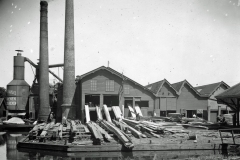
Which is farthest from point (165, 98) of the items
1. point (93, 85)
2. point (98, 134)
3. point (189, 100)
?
point (98, 134)

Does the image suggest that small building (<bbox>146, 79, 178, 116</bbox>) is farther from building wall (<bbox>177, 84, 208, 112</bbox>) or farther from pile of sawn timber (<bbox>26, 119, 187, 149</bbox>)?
pile of sawn timber (<bbox>26, 119, 187, 149</bbox>)

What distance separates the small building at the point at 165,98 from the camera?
108 feet

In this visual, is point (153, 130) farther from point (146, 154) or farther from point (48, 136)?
point (48, 136)

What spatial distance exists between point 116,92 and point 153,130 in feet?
38.6

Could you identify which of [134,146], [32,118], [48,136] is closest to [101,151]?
[134,146]

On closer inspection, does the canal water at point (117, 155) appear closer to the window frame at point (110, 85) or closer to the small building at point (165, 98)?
the window frame at point (110, 85)

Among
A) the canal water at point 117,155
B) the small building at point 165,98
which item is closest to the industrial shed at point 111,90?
the small building at point 165,98

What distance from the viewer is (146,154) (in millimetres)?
14562

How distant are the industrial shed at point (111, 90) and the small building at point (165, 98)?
4.62ft

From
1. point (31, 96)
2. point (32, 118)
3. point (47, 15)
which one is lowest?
point (32, 118)

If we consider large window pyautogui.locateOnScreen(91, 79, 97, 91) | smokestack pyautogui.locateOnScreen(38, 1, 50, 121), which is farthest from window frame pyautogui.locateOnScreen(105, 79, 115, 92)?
smokestack pyautogui.locateOnScreen(38, 1, 50, 121)

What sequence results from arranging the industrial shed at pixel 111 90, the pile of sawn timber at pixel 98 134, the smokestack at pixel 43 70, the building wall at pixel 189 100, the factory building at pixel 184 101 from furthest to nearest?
the building wall at pixel 189 100, the smokestack at pixel 43 70, the factory building at pixel 184 101, the industrial shed at pixel 111 90, the pile of sawn timber at pixel 98 134

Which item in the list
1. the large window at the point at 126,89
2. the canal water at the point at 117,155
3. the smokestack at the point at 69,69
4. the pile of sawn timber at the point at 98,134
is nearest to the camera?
the canal water at the point at 117,155

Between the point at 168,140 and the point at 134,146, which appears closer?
the point at 134,146
